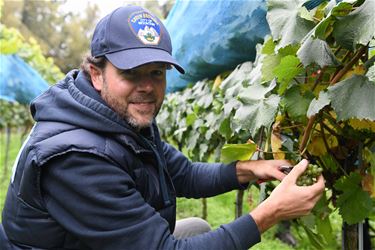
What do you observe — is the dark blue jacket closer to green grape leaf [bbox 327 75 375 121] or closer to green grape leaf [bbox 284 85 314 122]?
green grape leaf [bbox 284 85 314 122]

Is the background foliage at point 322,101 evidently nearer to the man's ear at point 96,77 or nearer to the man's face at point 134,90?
the man's face at point 134,90

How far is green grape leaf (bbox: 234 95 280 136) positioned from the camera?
5.08 ft

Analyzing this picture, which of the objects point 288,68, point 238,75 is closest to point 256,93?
point 288,68

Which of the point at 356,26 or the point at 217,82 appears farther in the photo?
the point at 217,82

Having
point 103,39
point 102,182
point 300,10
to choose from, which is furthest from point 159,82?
point 300,10

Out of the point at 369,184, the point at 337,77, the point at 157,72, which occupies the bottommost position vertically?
the point at 369,184

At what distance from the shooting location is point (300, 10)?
1.44m

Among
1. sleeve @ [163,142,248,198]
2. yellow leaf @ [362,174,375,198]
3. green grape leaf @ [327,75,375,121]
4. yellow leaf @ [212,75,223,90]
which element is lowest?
sleeve @ [163,142,248,198]

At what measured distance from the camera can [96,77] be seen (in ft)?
6.16

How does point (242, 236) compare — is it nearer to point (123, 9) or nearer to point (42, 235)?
point (42, 235)

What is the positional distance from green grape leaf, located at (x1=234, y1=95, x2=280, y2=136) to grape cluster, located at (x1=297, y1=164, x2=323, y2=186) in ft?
0.61

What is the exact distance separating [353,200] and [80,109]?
934 mm

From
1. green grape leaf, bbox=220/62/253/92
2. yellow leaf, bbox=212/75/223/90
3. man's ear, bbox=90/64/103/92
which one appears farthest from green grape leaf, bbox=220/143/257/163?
yellow leaf, bbox=212/75/223/90

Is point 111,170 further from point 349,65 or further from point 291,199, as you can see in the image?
point 349,65
